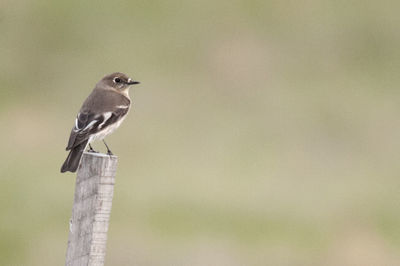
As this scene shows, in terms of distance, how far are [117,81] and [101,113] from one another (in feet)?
4.74

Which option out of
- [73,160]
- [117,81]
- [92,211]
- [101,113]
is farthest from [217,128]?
[92,211]

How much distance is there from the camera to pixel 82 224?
265 inches

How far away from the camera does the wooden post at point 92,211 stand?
6657 millimetres

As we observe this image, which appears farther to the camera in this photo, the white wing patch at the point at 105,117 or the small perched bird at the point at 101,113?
the white wing patch at the point at 105,117

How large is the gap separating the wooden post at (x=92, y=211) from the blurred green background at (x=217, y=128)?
11.1 metres

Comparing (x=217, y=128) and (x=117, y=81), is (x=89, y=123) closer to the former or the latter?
(x=117, y=81)

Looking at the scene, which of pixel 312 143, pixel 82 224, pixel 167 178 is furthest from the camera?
pixel 312 143

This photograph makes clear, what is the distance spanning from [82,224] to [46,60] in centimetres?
2374

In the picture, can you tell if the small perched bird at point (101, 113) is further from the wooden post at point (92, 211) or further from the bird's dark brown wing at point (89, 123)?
the wooden post at point (92, 211)

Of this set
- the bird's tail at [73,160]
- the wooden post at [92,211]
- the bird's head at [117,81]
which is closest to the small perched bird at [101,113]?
the bird's head at [117,81]

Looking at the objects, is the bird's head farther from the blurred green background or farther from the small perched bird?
the blurred green background

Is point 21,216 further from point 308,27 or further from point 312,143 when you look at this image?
point 308,27

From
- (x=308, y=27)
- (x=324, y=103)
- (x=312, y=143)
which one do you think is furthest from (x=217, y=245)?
(x=308, y=27)

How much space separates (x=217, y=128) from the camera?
2808 centimetres
